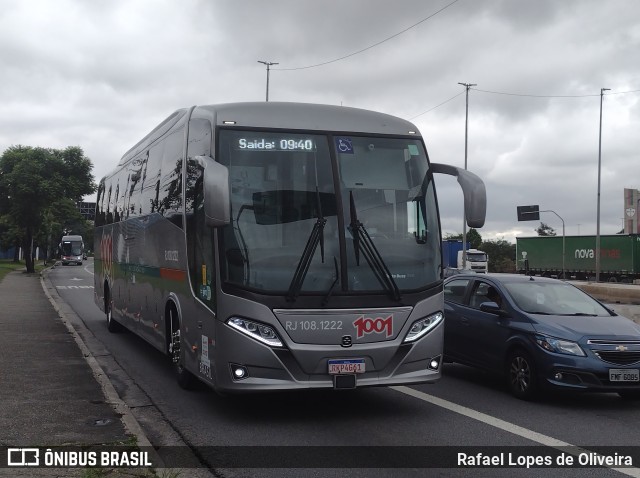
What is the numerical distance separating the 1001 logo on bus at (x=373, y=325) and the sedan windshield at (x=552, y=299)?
9.20 ft

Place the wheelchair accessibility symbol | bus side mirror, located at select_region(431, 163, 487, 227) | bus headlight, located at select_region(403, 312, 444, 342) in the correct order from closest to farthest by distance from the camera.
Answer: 1. bus headlight, located at select_region(403, 312, 444, 342)
2. the wheelchair accessibility symbol
3. bus side mirror, located at select_region(431, 163, 487, 227)

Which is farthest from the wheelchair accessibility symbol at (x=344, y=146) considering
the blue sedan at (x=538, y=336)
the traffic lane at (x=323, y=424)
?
the blue sedan at (x=538, y=336)

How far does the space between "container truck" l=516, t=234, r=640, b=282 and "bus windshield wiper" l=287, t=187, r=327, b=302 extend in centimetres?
4743

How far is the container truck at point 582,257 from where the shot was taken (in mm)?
51125

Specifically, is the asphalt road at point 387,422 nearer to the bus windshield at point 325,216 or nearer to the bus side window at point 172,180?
the bus windshield at point 325,216

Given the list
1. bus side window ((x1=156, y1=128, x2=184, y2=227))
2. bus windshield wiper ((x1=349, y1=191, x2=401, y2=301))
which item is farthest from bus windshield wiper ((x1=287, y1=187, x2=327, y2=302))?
bus side window ((x1=156, y1=128, x2=184, y2=227))

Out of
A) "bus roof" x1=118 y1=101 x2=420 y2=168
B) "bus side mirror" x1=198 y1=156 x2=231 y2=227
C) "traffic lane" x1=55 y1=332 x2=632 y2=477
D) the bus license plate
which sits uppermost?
"bus roof" x1=118 y1=101 x2=420 y2=168

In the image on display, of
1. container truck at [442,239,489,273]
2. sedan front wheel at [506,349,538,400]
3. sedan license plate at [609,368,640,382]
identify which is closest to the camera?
sedan license plate at [609,368,640,382]

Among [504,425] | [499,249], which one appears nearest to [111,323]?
[504,425]

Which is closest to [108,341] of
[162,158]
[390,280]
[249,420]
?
[162,158]

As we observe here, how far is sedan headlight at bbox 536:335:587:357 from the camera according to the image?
8.85 m

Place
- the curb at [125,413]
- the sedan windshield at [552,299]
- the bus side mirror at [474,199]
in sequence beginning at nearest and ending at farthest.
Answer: the curb at [125,413] → the bus side mirror at [474,199] → the sedan windshield at [552,299]

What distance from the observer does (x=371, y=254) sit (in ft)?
25.8

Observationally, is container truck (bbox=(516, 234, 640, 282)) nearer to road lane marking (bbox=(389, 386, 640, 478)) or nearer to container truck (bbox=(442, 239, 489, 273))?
container truck (bbox=(442, 239, 489, 273))
